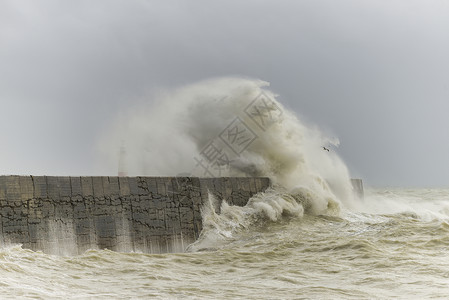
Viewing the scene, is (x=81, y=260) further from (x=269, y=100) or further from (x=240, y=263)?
(x=269, y=100)

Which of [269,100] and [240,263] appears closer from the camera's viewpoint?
[240,263]

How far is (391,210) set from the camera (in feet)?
43.4

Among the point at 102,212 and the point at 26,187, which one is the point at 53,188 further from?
the point at 102,212

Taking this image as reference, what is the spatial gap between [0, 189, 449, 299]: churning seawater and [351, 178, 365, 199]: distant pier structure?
188 inches

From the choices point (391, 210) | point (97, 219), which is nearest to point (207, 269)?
point (97, 219)

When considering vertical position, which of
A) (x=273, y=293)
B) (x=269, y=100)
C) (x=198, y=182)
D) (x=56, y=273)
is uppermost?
(x=269, y=100)

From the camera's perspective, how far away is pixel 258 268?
555 centimetres

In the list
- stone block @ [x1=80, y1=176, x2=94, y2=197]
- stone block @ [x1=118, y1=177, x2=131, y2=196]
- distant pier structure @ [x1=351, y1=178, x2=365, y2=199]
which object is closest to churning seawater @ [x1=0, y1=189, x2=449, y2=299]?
stone block @ [x1=80, y1=176, x2=94, y2=197]

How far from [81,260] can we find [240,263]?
165 cm

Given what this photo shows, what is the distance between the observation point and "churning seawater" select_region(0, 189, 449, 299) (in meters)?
4.31

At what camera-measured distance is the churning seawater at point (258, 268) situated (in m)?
4.31

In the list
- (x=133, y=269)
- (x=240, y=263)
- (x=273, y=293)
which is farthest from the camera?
A: (x=240, y=263)

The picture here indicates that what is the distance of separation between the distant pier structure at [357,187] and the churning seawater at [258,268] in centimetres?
479

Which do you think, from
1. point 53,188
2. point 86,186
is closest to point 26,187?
point 53,188
